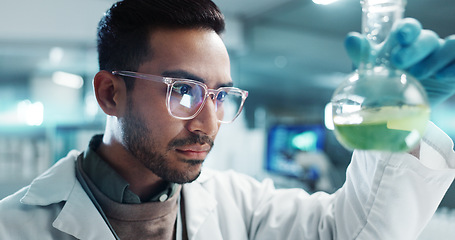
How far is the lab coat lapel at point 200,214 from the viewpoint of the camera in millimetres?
1368

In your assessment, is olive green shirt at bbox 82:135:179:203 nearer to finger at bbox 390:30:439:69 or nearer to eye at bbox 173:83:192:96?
eye at bbox 173:83:192:96

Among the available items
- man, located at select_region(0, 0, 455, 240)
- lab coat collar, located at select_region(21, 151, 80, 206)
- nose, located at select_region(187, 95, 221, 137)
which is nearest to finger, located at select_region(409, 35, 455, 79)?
man, located at select_region(0, 0, 455, 240)

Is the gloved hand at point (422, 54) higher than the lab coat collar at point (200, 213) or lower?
higher

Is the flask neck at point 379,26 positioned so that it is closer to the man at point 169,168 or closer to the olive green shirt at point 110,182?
the man at point 169,168

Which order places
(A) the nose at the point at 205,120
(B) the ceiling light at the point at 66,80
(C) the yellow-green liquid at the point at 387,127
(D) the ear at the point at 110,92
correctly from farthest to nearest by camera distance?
(B) the ceiling light at the point at 66,80
(D) the ear at the point at 110,92
(A) the nose at the point at 205,120
(C) the yellow-green liquid at the point at 387,127

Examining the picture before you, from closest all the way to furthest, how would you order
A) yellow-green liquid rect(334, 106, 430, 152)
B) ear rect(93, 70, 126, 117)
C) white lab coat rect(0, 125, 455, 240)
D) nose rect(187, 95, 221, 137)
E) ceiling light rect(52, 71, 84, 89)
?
yellow-green liquid rect(334, 106, 430, 152) < white lab coat rect(0, 125, 455, 240) < nose rect(187, 95, 221, 137) < ear rect(93, 70, 126, 117) < ceiling light rect(52, 71, 84, 89)

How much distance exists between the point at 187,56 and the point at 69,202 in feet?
1.99

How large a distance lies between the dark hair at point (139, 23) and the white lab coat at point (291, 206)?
42 cm

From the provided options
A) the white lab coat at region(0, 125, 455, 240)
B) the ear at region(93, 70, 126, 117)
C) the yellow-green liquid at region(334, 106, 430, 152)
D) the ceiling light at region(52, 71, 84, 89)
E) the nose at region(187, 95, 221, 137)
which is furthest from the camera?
the ceiling light at region(52, 71, 84, 89)

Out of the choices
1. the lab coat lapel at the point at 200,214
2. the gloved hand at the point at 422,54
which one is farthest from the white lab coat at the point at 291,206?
the gloved hand at the point at 422,54

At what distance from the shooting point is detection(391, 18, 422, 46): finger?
0.71 meters

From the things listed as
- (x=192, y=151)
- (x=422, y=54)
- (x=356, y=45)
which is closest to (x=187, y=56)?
(x=192, y=151)

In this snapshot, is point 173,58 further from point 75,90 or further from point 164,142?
point 75,90

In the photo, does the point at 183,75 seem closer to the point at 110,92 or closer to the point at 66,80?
the point at 110,92
